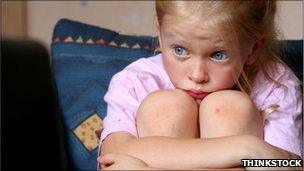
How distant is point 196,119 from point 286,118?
0.14 metres

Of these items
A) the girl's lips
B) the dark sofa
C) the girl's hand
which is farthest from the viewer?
the dark sofa

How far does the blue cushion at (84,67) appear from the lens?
0.91 metres

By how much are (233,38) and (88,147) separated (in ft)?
1.27

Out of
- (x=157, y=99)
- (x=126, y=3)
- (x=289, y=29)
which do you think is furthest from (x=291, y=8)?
(x=157, y=99)

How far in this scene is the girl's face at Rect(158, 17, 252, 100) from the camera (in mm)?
632

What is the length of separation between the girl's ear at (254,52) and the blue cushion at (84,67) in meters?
0.26

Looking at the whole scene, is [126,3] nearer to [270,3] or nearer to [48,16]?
[48,16]

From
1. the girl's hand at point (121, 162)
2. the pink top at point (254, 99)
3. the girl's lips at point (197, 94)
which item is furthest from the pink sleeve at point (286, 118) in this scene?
the girl's hand at point (121, 162)

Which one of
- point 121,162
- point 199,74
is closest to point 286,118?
point 199,74

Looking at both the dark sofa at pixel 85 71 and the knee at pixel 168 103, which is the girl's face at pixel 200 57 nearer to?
the knee at pixel 168 103

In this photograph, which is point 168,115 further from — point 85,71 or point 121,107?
point 85,71

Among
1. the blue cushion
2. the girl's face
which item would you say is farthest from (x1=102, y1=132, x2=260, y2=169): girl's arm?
the blue cushion

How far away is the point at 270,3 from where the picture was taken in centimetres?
68

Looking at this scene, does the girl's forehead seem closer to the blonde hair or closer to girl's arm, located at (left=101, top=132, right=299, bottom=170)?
the blonde hair
